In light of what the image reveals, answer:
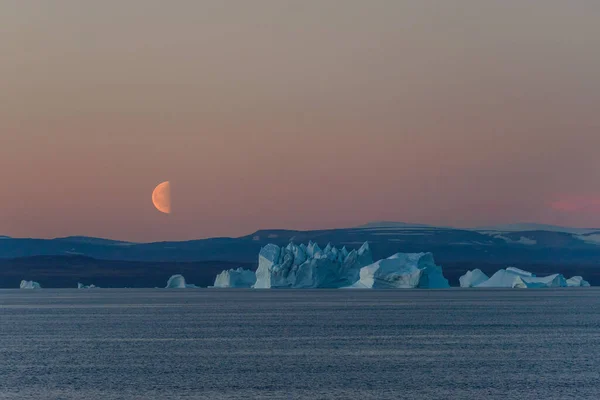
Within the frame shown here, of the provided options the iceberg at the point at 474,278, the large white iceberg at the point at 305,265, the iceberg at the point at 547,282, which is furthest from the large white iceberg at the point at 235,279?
the iceberg at the point at 547,282

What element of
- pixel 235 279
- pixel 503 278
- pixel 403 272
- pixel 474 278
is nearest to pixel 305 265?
pixel 403 272

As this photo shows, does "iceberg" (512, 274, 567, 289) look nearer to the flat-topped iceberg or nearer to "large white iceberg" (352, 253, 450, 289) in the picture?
the flat-topped iceberg

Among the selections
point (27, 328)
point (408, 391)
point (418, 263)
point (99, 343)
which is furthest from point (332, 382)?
point (418, 263)

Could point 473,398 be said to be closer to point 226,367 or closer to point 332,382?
point 332,382

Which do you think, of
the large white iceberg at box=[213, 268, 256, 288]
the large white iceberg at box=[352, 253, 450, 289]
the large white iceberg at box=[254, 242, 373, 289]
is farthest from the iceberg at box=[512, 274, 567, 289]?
the large white iceberg at box=[213, 268, 256, 288]

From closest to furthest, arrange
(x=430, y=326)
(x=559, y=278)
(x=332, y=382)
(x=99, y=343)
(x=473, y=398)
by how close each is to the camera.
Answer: (x=473, y=398) < (x=332, y=382) < (x=99, y=343) < (x=430, y=326) < (x=559, y=278)

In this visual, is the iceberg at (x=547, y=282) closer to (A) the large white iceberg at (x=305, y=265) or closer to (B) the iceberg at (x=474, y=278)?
(B) the iceberg at (x=474, y=278)
